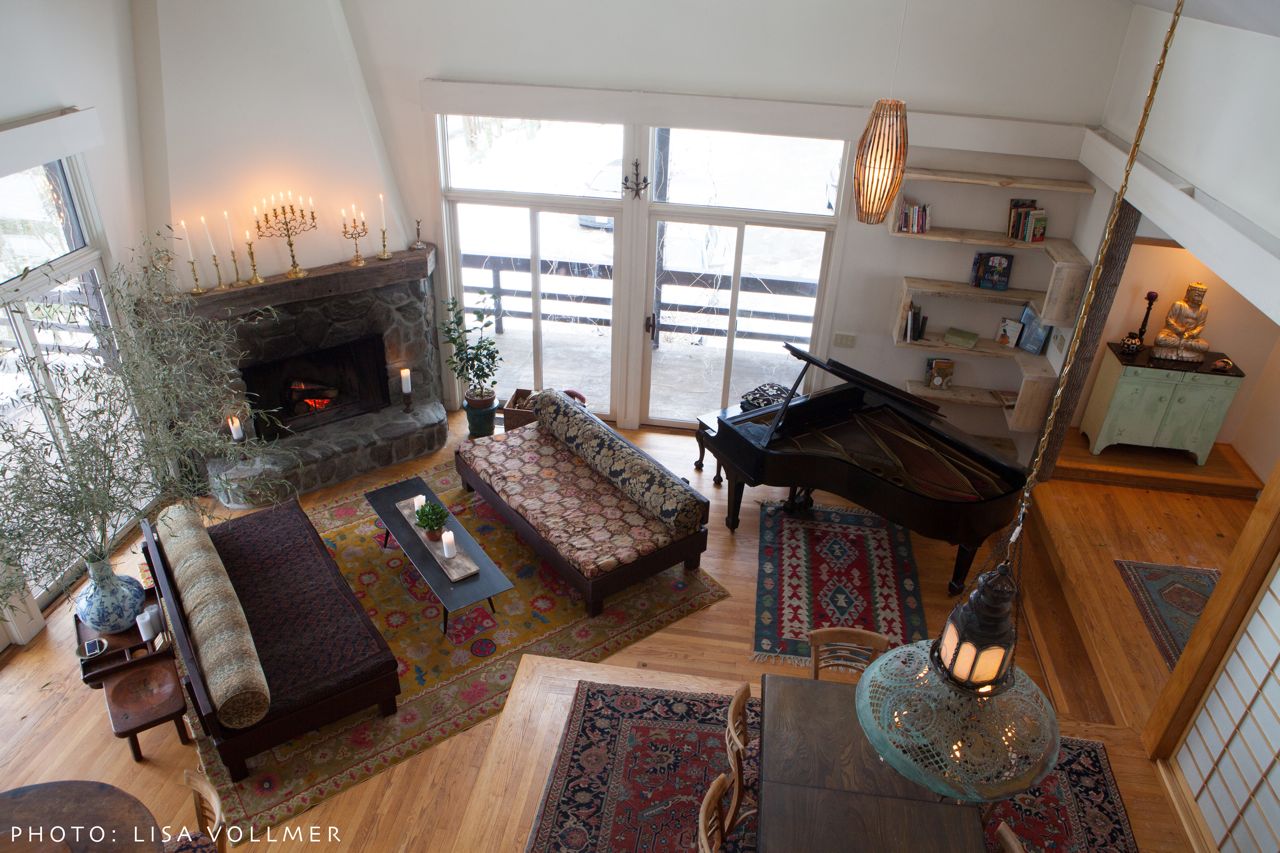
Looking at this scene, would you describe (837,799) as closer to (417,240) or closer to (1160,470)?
(1160,470)

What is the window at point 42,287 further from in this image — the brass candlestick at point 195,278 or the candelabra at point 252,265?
the candelabra at point 252,265

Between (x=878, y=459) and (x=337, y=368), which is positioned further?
(x=337, y=368)

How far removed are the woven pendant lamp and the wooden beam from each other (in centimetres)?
220

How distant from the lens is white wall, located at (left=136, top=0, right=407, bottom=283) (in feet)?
20.6

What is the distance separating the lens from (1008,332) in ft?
24.6

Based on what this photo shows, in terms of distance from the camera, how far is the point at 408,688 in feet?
18.4

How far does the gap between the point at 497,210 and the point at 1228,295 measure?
6.41m

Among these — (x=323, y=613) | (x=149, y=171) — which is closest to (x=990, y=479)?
(x=323, y=613)

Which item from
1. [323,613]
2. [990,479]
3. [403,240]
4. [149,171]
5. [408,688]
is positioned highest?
[149,171]

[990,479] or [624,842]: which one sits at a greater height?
[990,479]

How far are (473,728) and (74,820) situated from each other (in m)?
2.22

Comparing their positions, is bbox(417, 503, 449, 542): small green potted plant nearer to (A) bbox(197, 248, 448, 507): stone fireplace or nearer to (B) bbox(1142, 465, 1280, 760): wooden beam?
(A) bbox(197, 248, 448, 507): stone fireplace

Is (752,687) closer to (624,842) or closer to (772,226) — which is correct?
(624,842)

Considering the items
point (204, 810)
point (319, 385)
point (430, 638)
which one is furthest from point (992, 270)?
point (204, 810)
